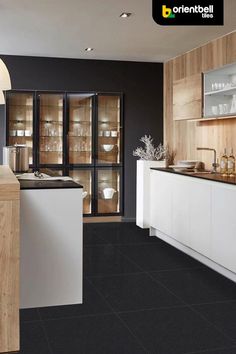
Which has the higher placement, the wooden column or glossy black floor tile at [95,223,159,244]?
the wooden column

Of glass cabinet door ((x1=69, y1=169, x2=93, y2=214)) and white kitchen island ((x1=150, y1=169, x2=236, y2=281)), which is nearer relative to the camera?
white kitchen island ((x1=150, y1=169, x2=236, y2=281))

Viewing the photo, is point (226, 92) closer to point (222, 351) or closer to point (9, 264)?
point (222, 351)

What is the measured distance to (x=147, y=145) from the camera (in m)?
7.17

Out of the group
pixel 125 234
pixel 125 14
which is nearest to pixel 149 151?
pixel 125 234

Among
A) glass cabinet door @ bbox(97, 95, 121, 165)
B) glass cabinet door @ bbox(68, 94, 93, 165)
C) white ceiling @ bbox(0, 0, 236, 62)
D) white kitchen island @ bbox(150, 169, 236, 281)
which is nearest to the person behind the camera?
white kitchen island @ bbox(150, 169, 236, 281)

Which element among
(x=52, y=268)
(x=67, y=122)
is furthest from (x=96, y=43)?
(x=52, y=268)

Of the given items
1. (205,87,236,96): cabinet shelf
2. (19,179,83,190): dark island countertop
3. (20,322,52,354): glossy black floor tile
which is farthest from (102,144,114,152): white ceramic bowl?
(20,322,52,354): glossy black floor tile

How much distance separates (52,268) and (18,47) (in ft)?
12.5

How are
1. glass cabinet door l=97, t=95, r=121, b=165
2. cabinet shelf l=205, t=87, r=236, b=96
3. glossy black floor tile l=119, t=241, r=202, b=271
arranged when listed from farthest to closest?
1. glass cabinet door l=97, t=95, r=121, b=165
2. cabinet shelf l=205, t=87, r=236, b=96
3. glossy black floor tile l=119, t=241, r=202, b=271

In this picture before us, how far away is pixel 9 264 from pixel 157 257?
2.61 metres

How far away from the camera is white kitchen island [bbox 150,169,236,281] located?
173 inches

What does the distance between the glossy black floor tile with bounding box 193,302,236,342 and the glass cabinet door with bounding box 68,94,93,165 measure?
408 cm

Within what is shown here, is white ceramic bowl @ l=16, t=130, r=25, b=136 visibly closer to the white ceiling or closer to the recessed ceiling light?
the white ceiling

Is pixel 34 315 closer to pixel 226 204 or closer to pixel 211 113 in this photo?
pixel 226 204
